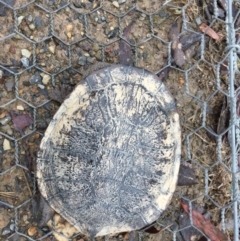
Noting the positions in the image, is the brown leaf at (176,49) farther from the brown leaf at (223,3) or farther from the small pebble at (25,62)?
the small pebble at (25,62)

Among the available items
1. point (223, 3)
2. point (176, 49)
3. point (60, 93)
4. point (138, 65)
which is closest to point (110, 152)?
point (60, 93)

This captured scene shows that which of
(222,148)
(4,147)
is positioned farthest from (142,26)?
(4,147)

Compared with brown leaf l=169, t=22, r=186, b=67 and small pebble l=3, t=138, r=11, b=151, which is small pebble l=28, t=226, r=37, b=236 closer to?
small pebble l=3, t=138, r=11, b=151

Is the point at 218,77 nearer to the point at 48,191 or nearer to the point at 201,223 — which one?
the point at 201,223

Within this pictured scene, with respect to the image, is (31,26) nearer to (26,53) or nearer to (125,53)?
(26,53)

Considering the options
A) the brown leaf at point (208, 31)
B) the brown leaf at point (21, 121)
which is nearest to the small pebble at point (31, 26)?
the brown leaf at point (21, 121)

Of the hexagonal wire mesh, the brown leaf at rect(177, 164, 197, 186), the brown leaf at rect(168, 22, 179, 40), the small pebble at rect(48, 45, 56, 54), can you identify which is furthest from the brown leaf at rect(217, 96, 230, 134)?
the small pebble at rect(48, 45, 56, 54)
